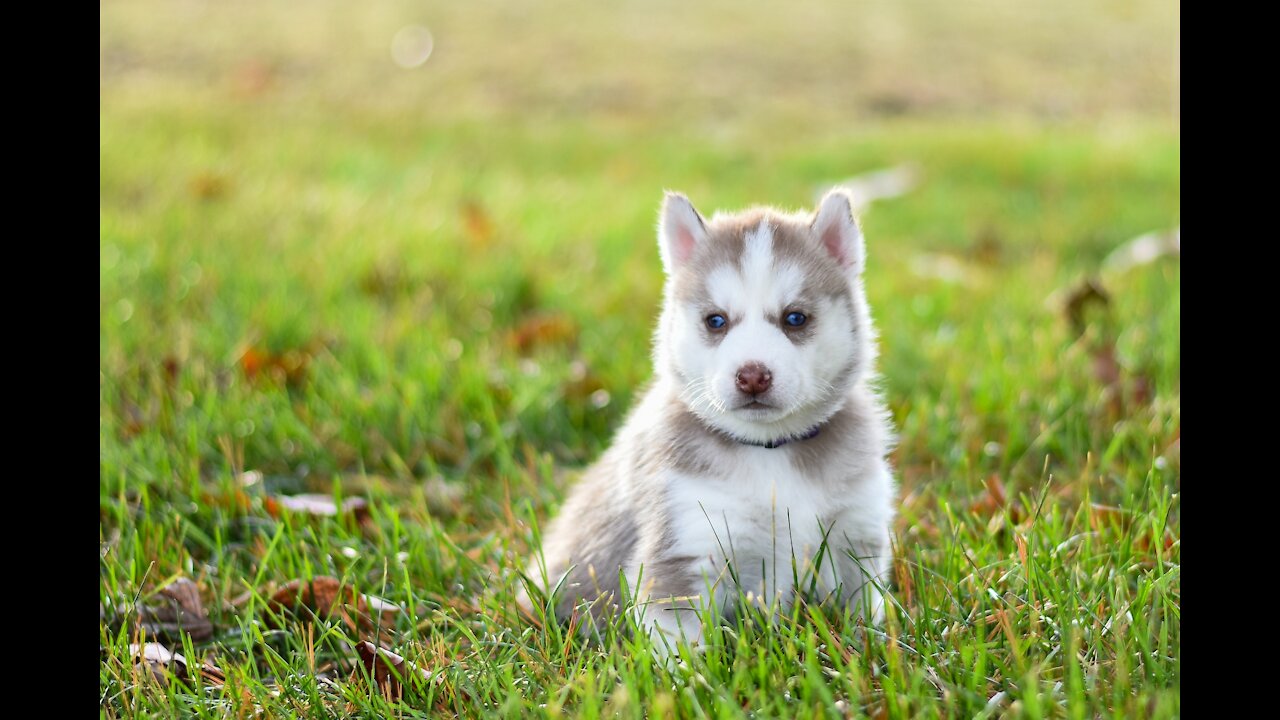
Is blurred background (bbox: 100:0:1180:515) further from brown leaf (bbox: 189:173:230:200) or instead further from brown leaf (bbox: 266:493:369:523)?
brown leaf (bbox: 266:493:369:523)

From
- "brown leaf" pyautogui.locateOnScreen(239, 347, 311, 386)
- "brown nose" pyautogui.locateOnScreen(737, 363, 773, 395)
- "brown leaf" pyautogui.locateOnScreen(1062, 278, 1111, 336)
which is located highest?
"brown nose" pyautogui.locateOnScreen(737, 363, 773, 395)

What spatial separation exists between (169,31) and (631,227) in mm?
11049

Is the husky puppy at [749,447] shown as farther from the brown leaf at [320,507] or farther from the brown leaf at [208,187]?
the brown leaf at [208,187]

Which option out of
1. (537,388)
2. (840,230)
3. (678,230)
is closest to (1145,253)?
(537,388)

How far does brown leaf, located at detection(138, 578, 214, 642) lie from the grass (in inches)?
1.7

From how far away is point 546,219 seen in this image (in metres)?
7.98

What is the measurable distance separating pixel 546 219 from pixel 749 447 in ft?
16.6

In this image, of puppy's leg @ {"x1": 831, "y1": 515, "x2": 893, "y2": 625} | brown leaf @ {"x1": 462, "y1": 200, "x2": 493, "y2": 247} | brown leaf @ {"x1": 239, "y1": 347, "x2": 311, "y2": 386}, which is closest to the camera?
puppy's leg @ {"x1": 831, "y1": 515, "x2": 893, "y2": 625}

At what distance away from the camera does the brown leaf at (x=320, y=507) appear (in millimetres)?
3861

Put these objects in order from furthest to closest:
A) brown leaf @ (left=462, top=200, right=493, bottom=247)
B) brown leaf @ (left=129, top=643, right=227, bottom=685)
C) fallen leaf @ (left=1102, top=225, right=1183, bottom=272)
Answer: brown leaf @ (left=462, top=200, right=493, bottom=247) < fallen leaf @ (left=1102, top=225, right=1183, bottom=272) < brown leaf @ (left=129, top=643, right=227, bottom=685)

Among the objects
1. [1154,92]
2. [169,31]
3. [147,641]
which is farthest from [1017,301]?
[169,31]

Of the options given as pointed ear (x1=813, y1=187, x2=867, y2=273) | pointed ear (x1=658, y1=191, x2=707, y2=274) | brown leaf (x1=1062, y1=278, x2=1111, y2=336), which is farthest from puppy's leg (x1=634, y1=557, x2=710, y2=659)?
brown leaf (x1=1062, y1=278, x2=1111, y2=336)

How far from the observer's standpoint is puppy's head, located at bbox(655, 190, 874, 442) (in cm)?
303

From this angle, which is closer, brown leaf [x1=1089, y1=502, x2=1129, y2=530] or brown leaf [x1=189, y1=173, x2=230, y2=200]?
brown leaf [x1=1089, y1=502, x2=1129, y2=530]
